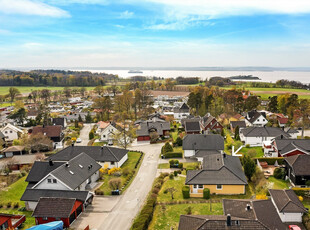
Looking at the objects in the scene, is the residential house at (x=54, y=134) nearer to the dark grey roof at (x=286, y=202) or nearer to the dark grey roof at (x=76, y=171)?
the dark grey roof at (x=76, y=171)

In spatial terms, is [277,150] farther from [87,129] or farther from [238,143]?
[87,129]

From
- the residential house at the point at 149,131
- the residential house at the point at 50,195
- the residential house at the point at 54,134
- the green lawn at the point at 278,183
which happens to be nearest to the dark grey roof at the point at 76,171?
the residential house at the point at 50,195

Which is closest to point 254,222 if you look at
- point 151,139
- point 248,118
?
point 151,139

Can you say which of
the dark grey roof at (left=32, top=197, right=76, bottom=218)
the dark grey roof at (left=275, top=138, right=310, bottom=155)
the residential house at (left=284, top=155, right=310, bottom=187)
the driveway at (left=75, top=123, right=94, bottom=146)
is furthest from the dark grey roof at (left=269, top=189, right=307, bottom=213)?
the driveway at (left=75, top=123, right=94, bottom=146)

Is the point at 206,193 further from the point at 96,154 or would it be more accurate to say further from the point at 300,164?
the point at 96,154

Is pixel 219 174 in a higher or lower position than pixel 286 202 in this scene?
lower

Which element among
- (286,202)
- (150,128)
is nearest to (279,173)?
(286,202)

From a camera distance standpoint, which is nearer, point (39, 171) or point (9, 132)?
point (39, 171)
